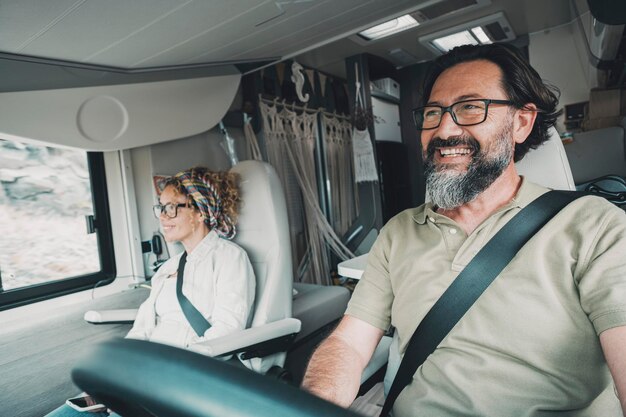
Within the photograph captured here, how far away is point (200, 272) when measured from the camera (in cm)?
206

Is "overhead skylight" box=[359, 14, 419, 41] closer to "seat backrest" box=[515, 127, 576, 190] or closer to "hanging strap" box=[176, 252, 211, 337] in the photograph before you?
"seat backrest" box=[515, 127, 576, 190]

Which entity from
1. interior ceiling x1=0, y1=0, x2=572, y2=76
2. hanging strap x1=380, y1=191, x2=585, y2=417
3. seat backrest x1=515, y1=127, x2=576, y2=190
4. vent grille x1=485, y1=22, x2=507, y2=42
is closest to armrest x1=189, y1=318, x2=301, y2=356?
hanging strap x1=380, y1=191, x2=585, y2=417

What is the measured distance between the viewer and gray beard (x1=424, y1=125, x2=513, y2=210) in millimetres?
1349

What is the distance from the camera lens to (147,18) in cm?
165

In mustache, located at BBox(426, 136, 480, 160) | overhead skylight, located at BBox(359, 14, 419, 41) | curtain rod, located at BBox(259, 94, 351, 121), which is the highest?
overhead skylight, located at BBox(359, 14, 419, 41)

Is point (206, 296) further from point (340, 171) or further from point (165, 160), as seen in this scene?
point (340, 171)

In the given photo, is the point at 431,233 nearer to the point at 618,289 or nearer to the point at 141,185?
the point at 618,289

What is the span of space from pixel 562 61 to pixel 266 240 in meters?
4.42

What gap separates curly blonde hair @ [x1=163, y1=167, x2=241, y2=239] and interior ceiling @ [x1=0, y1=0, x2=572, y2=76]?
0.66 metres

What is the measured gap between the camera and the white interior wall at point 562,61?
462cm

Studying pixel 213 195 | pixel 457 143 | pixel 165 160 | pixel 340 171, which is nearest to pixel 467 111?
pixel 457 143

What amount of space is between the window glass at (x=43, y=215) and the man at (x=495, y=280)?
6.33 ft

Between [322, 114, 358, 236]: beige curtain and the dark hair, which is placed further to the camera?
[322, 114, 358, 236]: beige curtain

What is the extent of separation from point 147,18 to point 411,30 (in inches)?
118
